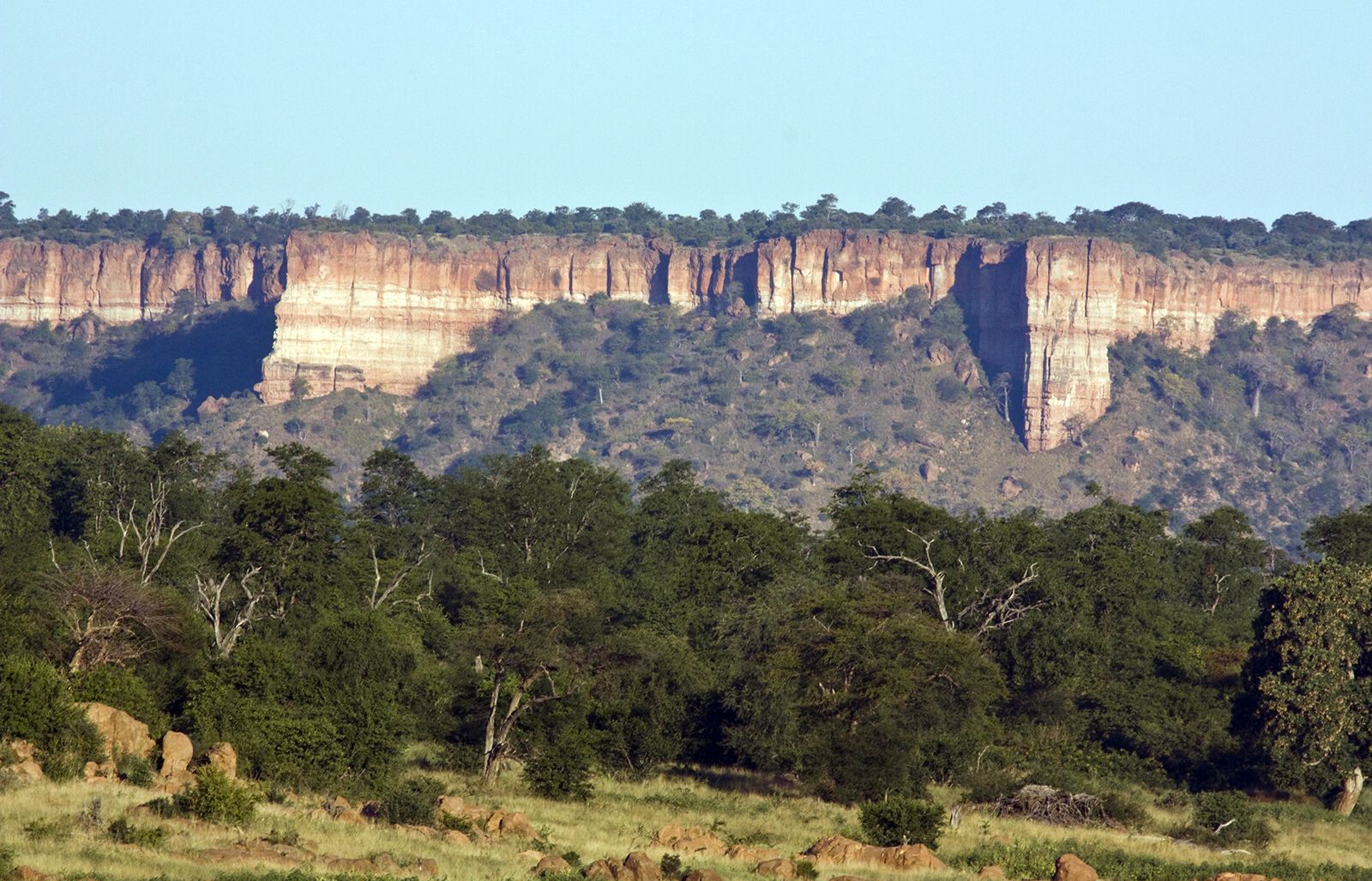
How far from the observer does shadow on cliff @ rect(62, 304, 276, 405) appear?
16638 cm

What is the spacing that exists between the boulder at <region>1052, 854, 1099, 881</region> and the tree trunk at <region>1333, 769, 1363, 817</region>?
15.3 meters

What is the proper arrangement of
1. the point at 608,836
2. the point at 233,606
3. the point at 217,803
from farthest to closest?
1. the point at 233,606
2. the point at 608,836
3. the point at 217,803

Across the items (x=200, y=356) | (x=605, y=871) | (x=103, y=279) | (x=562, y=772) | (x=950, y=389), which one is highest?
(x=103, y=279)

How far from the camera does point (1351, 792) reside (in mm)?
42125

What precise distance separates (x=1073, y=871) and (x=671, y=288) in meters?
149

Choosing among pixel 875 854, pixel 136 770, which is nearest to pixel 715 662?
pixel 875 854

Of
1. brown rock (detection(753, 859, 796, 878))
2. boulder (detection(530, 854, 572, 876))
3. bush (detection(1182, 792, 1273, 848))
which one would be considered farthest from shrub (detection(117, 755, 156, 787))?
bush (detection(1182, 792, 1273, 848))

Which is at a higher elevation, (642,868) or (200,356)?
(200,356)

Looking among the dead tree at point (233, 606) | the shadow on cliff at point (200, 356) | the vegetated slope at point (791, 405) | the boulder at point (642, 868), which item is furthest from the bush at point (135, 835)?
the shadow on cliff at point (200, 356)

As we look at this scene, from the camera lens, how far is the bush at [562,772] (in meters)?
35.6

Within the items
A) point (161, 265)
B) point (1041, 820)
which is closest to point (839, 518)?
point (1041, 820)

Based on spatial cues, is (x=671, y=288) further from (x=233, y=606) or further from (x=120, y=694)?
(x=120, y=694)

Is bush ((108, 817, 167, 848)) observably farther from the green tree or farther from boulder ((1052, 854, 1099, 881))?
the green tree

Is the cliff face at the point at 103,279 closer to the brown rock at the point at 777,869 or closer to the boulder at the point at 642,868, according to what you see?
the brown rock at the point at 777,869
